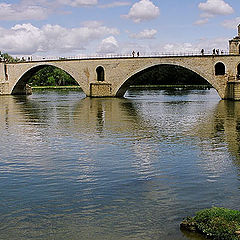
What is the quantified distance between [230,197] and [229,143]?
Result: 9724mm

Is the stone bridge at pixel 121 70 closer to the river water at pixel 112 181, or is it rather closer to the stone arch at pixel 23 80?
the stone arch at pixel 23 80

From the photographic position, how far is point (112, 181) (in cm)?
1405

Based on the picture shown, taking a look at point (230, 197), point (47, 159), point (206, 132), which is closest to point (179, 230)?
point (230, 197)

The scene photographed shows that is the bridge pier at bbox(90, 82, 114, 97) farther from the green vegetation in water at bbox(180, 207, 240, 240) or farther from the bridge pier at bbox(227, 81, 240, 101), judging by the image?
the green vegetation in water at bbox(180, 207, 240, 240)

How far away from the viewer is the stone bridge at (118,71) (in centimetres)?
5719

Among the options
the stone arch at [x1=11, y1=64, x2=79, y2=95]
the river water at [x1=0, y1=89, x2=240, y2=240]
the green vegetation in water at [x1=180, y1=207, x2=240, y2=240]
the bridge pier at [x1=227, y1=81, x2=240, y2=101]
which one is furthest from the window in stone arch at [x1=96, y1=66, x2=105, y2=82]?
the green vegetation in water at [x1=180, y1=207, x2=240, y2=240]

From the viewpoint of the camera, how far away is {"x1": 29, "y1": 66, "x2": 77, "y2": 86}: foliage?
433 feet

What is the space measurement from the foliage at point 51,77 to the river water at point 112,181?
10777 cm

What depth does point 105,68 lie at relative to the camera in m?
66.8

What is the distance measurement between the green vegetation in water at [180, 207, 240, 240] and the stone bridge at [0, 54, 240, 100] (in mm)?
46451

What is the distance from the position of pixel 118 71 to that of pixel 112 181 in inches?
2074

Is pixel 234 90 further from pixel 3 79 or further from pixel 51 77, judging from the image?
pixel 51 77

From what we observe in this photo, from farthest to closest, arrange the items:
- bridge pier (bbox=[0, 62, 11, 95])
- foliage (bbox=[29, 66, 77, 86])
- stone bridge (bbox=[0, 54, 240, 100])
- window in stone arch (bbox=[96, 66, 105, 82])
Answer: foliage (bbox=[29, 66, 77, 86]) < bridge pier (bbox=[0, 62, 11, 95]) < window in stone arch (bbox=[96, 66, 105, 82]) < stone bridge (bbox=[0, 54, 240, 100])

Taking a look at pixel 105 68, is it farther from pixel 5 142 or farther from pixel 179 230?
pixel 179 230
